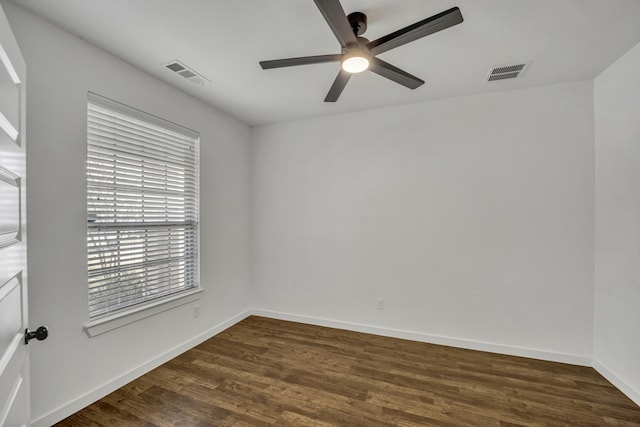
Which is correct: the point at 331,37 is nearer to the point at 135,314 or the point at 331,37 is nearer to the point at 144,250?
the point at 144,250

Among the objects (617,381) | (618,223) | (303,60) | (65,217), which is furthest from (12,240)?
(617,381)

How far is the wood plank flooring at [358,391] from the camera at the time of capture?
→ 6.13 ft

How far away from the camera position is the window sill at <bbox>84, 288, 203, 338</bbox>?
6.70 ft

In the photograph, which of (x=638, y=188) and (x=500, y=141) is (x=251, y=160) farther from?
(x=638, y=188)

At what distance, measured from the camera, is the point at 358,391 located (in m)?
2.17

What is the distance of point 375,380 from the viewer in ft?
7.59

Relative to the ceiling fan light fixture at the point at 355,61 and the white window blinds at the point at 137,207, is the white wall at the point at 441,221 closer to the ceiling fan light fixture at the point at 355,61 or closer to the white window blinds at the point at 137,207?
the white window blinds at the point at 137,207

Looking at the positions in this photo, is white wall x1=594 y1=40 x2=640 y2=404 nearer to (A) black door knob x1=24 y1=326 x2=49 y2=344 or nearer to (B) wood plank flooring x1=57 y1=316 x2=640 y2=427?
(B) wood plank flooring x1=57 y1=316 x2=640 y2=427

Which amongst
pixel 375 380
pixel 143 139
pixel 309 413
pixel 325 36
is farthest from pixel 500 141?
pixel 143 139

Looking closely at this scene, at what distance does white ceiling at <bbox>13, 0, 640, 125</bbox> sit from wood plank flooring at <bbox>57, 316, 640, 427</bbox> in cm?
261

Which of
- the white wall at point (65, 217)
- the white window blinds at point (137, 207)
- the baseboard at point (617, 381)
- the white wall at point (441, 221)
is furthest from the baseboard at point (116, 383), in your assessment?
the baseboard at point (617, 381)

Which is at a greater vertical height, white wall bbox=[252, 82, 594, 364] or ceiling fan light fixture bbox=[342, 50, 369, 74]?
ceiling fan light fixture bbox=[342, 50, 369, 74]

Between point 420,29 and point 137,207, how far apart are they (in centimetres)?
246

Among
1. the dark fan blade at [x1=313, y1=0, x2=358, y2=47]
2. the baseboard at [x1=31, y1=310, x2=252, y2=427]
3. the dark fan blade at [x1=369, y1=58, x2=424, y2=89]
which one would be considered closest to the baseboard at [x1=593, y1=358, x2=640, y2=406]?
the dark fan blade at [x1=369, y1=58, x2=424, y2=89]
